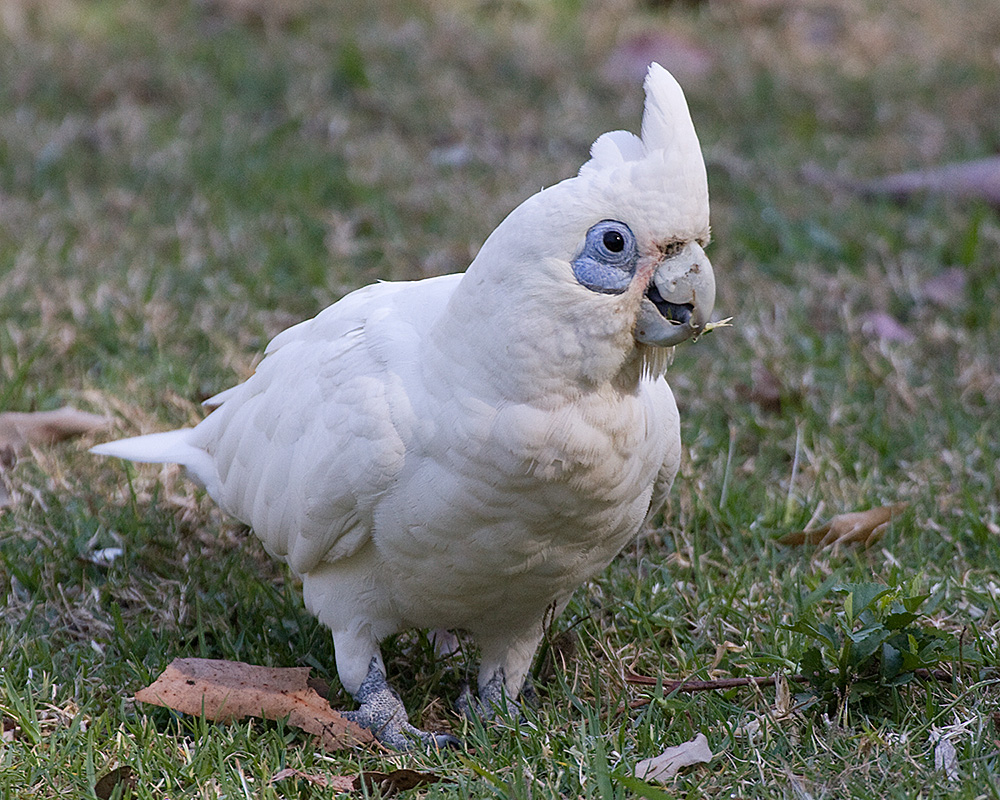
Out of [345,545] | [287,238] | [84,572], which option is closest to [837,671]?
[345,545]

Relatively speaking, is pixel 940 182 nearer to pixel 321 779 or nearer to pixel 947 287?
pixel 947 287

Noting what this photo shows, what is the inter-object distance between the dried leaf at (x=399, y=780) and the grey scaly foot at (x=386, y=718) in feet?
0.52

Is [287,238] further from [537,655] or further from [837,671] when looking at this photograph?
[837,671]

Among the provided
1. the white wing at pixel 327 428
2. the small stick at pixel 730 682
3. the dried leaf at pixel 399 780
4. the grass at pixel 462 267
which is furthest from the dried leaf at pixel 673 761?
the white wing at pixel 327 428

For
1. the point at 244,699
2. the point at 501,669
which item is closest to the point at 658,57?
the point at 501,669

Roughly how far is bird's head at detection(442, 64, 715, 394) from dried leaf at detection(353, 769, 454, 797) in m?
0.81

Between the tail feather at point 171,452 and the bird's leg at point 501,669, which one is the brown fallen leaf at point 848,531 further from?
the tail feather at point 171,452

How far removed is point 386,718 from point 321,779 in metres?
0.24

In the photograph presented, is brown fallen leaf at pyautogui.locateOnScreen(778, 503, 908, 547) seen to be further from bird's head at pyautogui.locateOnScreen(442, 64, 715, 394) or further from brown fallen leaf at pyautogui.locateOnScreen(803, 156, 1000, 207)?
brown fallen leaf at pyautogui.locateOnScreen(803, 156, 1000, 207)

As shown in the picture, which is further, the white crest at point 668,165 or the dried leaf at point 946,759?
the dried leaf at point 946,759

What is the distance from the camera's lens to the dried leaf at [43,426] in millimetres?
3307

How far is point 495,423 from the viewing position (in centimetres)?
208

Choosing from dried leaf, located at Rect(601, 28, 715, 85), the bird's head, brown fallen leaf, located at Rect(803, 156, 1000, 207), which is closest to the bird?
the bird's head

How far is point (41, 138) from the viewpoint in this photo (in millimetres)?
5012
